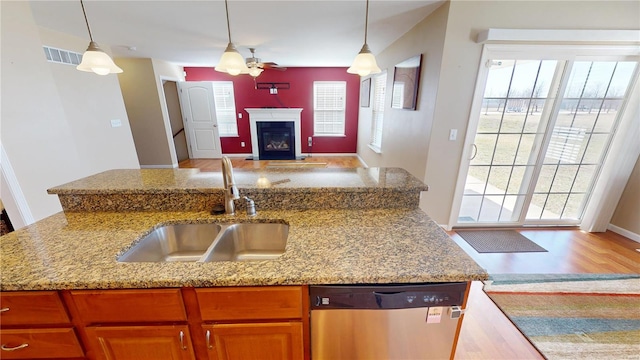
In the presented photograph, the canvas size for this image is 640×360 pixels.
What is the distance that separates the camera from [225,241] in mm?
1163

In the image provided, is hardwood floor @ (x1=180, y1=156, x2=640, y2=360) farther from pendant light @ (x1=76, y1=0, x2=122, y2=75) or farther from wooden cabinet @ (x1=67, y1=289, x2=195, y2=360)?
pendant light @ (x1=76, y1=0, x2=122, y2=75)

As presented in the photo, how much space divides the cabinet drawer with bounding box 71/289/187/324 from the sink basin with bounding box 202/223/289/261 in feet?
1.18

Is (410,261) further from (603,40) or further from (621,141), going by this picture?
(621,141)

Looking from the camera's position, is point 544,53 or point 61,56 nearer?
point 544,53

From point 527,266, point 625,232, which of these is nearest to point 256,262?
point 527,266

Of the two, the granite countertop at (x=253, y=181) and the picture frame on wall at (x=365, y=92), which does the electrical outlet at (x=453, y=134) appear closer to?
the granite countertop at (x=253, y=181)

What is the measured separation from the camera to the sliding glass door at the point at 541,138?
2240mm

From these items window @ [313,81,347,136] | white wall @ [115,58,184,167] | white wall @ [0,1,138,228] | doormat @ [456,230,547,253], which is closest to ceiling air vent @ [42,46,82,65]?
white wall @ [0,1,138,228]

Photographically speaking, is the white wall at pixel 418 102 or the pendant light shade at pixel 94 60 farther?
the white wall at pixel 418 102

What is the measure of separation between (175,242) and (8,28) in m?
2.67

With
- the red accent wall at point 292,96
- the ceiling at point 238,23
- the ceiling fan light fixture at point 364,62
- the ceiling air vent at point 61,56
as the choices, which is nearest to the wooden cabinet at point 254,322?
the ceiling fan light fixture at point 364,62

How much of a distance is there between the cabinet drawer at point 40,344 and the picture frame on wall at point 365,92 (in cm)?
513

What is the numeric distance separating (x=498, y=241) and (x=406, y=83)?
2120 millimetres

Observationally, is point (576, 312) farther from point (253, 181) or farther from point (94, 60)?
point (94, 60)
